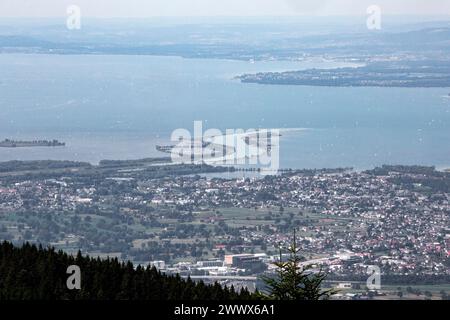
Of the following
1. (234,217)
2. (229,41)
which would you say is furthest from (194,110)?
(229,41)

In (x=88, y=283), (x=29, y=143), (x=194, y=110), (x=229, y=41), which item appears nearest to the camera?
(x=88, y=283)

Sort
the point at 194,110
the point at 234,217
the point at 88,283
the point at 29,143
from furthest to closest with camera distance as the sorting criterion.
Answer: the point at 194,110 < the point at 29,143 < the point at 234,217 < the point at 88,283

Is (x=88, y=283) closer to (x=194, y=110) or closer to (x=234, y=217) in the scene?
(x=234, y=217)

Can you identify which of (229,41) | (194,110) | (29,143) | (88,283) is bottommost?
(88,283)

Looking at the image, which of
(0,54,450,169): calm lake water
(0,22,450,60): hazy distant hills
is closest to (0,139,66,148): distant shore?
(0,54,450,169): calm lake water

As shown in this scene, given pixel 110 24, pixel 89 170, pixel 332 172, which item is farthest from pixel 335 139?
pixel 110 24

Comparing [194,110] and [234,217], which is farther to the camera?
[194,110]

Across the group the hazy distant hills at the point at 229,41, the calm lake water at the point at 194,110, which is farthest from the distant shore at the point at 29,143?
the hazy distant hills at the point at 229,41

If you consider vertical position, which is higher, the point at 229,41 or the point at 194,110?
the point at 229,41

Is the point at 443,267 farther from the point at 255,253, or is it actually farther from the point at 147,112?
the point at 147,112
